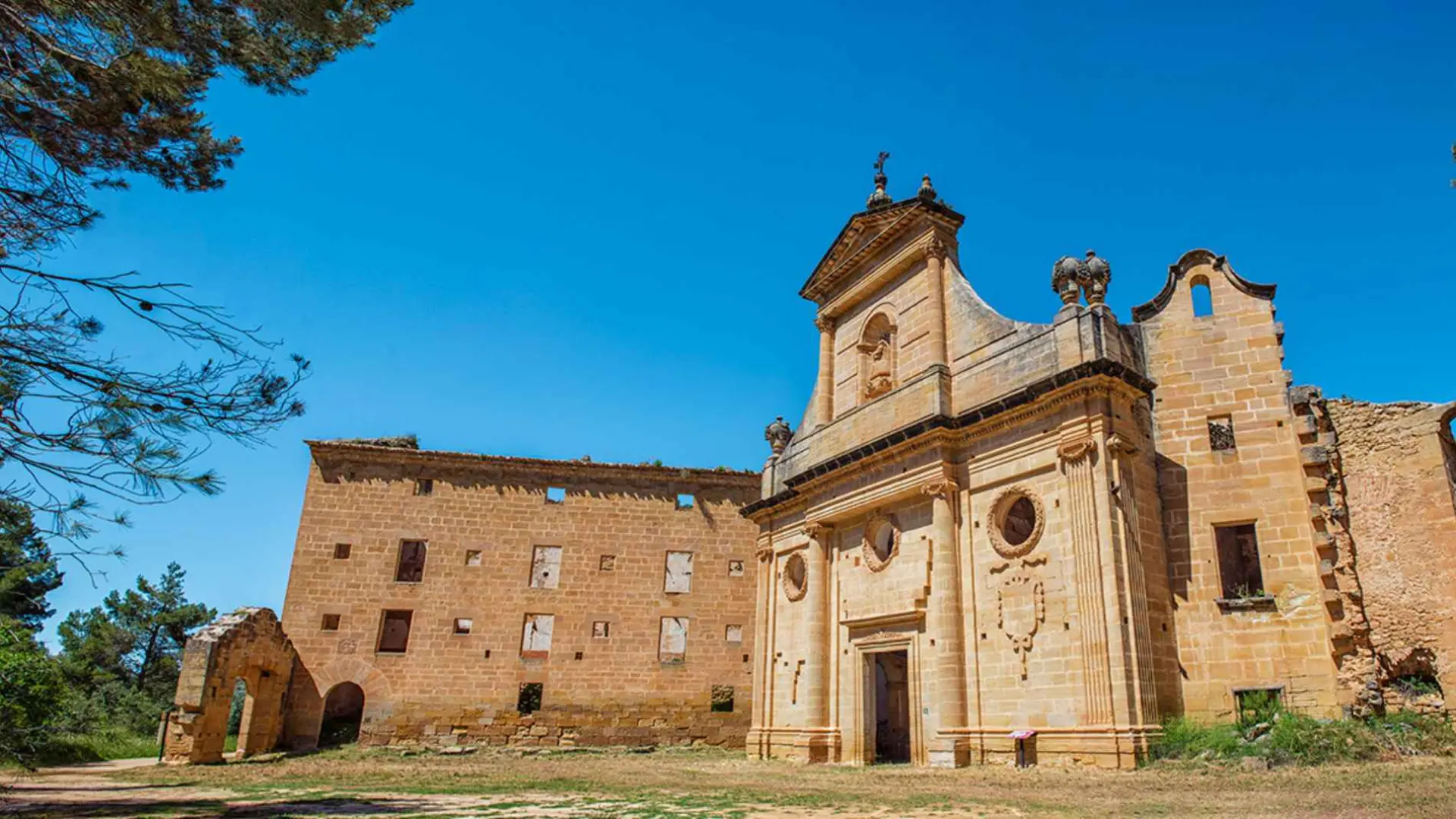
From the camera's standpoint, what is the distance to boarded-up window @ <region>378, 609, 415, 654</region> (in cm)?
2628

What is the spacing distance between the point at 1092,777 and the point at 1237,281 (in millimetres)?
9100

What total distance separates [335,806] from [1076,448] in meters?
11.7

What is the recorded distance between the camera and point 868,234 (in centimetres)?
2109

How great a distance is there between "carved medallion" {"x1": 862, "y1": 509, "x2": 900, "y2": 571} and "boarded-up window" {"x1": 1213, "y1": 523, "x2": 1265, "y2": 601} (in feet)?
19.3

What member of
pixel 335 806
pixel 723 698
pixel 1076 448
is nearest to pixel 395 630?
pixel 723 698

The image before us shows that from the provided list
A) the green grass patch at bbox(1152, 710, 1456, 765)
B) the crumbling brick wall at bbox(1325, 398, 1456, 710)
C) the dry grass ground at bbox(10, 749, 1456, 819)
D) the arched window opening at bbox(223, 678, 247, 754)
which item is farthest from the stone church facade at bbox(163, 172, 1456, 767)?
the arched window opening at bbox(223, 678, 247, 754)

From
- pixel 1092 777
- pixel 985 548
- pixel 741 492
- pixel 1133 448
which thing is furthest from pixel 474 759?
pixel 1133 448

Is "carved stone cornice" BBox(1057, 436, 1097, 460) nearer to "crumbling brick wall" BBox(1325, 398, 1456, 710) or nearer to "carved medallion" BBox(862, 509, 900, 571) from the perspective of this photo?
"crumbling brick wall" BBox(1325, 398, 1456, 710)

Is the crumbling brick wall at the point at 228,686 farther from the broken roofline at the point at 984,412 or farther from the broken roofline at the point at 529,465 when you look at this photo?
the broken roofline at the point at 984,412

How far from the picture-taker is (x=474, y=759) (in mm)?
21438

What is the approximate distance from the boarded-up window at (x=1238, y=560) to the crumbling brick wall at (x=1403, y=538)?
1425mm

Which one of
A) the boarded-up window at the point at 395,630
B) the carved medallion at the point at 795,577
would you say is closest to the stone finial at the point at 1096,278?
the carved medallion at the point at 795,577

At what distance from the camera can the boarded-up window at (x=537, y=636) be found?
26.1 meters

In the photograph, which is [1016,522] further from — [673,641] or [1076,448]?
[673,641]
